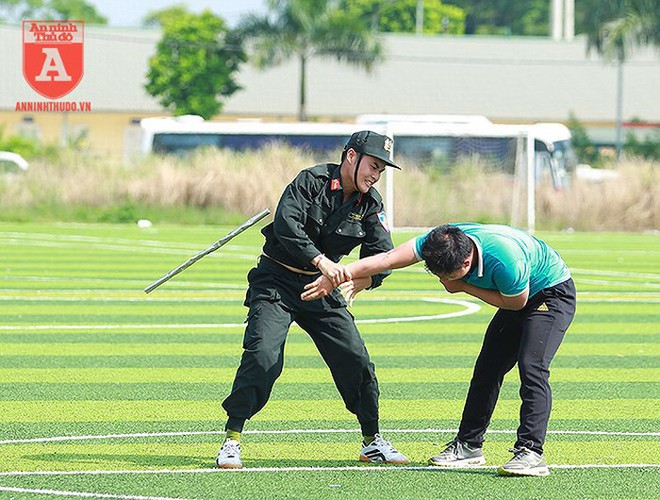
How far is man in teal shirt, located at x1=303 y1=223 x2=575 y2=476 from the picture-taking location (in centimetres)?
707

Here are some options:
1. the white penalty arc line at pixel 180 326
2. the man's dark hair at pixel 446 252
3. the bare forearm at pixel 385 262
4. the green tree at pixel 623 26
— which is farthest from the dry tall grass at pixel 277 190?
the man's dark hair at pixel 446 252

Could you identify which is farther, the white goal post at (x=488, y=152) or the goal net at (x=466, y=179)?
the white goal post at (x=488, y=152)

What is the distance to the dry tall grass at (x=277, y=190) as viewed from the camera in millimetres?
33875

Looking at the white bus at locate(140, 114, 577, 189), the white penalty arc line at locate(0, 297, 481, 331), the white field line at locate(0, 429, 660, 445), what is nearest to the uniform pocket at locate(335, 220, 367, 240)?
the white field line at locate(0, 429, 660, 445)

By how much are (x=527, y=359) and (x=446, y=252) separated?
870 millimetres

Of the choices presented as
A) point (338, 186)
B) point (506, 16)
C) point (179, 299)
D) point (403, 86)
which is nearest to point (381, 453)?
point (338, 186)

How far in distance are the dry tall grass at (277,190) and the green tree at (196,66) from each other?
24.0m

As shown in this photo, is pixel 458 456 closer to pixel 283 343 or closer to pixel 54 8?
pixel 283 343

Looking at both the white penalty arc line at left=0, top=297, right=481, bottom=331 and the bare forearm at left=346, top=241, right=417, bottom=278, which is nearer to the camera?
the bare forearm at left=346, top=241, right=417, bottom=278

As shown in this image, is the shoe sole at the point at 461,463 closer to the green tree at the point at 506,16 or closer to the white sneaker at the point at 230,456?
the white sneaker at the point at 230,456

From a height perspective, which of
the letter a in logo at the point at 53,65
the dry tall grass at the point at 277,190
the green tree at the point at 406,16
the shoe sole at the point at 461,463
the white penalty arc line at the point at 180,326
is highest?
the green tree at the point at 406,16

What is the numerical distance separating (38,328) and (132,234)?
16089 mm

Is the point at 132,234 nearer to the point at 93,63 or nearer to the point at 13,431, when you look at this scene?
the point at 13,431

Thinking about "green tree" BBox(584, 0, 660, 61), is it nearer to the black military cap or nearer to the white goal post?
the white goal post
